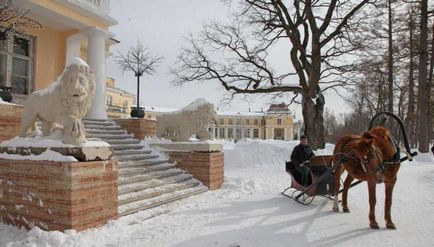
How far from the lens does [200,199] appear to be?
30.3ft

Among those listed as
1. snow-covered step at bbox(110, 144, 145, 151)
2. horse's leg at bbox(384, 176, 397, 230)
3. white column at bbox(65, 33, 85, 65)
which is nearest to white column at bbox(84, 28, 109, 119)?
white column at bbox(65, 33, 85, 65)

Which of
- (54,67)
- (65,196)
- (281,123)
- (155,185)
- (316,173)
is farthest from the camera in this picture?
(281,123)

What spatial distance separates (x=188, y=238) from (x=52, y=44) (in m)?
11.9

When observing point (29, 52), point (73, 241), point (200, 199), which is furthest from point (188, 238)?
point (29, 52)

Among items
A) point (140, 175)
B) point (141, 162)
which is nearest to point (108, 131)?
point (141, 162)

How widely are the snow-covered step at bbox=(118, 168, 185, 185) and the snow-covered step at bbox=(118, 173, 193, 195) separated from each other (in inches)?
4.0

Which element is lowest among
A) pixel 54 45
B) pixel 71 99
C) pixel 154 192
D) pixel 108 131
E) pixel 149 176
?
pixel 154 192

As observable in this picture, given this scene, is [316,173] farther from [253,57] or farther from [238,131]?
[238,131]

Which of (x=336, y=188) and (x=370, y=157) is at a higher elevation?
(x=370, y=157)

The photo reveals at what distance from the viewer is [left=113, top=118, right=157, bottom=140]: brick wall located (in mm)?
12539

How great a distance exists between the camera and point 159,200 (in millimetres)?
8445

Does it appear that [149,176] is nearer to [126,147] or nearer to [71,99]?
[126,147]

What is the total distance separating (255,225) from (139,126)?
6737 mm

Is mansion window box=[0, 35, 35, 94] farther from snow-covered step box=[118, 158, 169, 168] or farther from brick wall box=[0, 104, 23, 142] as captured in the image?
snow-covered step box=[118, 158, 169, 168]
